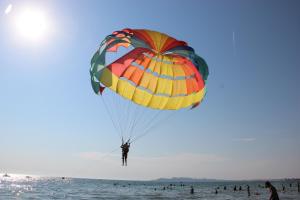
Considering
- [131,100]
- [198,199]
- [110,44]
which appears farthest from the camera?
[198,199]

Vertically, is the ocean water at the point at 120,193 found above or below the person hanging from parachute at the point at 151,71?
below

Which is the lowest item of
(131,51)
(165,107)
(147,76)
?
(165,107)

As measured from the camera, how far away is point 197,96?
1862cm

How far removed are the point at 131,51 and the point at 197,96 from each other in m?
4.58

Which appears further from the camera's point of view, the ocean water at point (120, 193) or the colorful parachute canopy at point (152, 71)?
the ocean water at point (120, 193)

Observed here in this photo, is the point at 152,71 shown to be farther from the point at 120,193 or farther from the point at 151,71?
the point at 120,193

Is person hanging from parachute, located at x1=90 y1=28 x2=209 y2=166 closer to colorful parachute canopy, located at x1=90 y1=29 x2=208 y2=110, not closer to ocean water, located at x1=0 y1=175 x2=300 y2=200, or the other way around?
colorful parachute canopy, located at x1=90 y1=29 x2=208 y2=110

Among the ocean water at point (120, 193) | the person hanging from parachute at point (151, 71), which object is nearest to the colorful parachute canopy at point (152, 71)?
the person hanging from parachute at point (151, 71)

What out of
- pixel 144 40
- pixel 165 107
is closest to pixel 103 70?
pixel 144 40

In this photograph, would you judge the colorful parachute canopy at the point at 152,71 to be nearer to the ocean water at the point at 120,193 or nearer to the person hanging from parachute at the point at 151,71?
the person hanging from parachute at the point at 151,71

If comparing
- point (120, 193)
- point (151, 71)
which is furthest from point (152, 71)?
point (120, 193)

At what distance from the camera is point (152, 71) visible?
A: 1841 cm

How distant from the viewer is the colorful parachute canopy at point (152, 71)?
17.3 metres

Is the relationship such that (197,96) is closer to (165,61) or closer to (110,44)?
(165,61)
